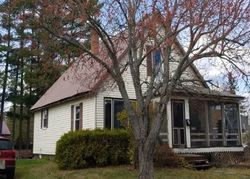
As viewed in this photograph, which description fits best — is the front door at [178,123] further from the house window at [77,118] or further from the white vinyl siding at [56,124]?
the house window at [77,118]

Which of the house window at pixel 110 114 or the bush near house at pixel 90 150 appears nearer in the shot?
the bush near house at pixel 90 150

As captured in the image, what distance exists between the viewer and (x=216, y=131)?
71.7 feet

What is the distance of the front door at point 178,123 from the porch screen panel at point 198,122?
64cm

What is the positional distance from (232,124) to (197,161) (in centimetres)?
558

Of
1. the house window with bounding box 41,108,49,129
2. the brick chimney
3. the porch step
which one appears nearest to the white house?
the porch step

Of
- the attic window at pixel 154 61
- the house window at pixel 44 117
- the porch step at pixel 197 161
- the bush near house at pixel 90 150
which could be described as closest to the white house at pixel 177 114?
the porch step at pixel 197 161

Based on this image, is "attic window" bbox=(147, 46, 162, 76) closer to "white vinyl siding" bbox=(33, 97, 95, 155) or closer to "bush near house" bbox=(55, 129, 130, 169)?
"bush near house" bbox=(55, 129, 130, 169)

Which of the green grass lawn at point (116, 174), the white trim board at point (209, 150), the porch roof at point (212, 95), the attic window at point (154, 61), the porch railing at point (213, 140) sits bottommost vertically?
the green grass lawn at point (116, 174)

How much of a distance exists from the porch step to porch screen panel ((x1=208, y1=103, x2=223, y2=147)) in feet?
10.9

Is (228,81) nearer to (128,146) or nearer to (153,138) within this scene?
(153,138)

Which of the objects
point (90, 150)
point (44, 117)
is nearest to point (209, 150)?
point (90, 150)

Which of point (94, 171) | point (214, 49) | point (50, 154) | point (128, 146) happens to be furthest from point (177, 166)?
point (50, 154)

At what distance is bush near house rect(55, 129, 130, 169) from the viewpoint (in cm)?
1627

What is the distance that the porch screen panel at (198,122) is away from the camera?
20750mm
